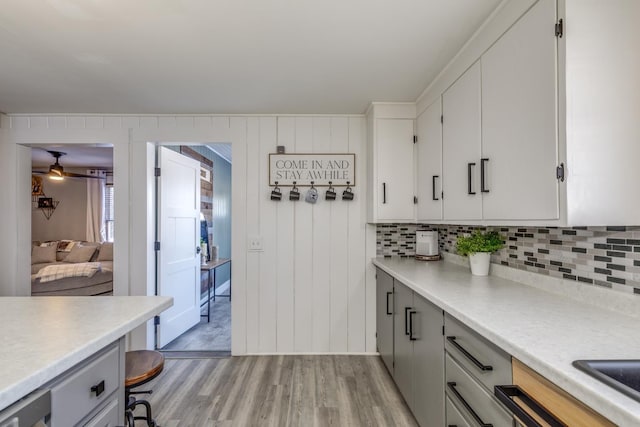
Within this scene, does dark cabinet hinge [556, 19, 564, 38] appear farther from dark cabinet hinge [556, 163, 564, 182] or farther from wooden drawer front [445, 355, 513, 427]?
wooden drawer front [445, 355, 513, 427]

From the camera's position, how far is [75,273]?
4.54 metres

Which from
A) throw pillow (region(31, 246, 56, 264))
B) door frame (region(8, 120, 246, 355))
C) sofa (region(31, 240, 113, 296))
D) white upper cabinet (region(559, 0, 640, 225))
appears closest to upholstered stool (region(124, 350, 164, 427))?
door frame (region(8, 120, 246, 355))

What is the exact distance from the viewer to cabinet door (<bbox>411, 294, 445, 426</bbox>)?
1.58 metres

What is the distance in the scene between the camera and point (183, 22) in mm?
1631

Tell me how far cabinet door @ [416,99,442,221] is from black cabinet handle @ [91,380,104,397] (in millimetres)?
2059

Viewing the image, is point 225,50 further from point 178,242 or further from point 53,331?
point 178,242

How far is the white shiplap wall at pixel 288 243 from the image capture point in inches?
120

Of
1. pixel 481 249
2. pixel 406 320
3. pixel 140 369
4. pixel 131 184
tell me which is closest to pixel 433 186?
pixel 481 249

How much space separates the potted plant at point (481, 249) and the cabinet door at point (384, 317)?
2.06 feet

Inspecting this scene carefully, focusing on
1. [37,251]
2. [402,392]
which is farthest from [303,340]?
[37,251]

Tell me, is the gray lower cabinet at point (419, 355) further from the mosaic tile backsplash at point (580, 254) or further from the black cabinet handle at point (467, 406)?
the mosaic tile backsplash at point (580, 254)

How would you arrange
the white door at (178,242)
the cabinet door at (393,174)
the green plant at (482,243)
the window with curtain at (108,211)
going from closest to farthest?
the green plant at (482,243) → the cabinet door at (393,174) → the white door at (178,242) → the window with curtain at (108,211)

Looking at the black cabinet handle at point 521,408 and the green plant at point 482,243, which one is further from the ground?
the green plant at point 482,243

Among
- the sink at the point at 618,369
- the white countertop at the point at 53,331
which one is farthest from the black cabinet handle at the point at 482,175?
the white countertop at the point at 53,331
